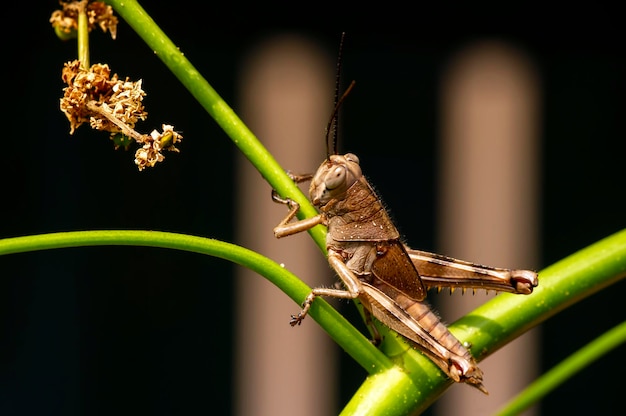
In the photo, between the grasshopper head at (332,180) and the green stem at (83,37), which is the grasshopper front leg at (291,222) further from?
the green stem at (83,37)

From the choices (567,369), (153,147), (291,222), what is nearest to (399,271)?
(291,222)

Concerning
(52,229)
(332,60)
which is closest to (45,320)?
(52,229)

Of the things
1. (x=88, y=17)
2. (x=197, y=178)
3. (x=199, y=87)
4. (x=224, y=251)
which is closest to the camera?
(x=224, y=251)

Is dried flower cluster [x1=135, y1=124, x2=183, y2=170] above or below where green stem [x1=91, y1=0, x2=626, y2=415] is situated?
above

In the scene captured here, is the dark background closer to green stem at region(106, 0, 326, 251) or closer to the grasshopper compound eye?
the grasshopper compound eye

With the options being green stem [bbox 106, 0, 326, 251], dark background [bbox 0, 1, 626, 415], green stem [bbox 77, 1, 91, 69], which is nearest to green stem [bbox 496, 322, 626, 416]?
green stem [bbox 106, 0, 326, 251]

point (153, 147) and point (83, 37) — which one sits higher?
point (83, 37)

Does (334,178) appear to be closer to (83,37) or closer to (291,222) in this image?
(291,222)
